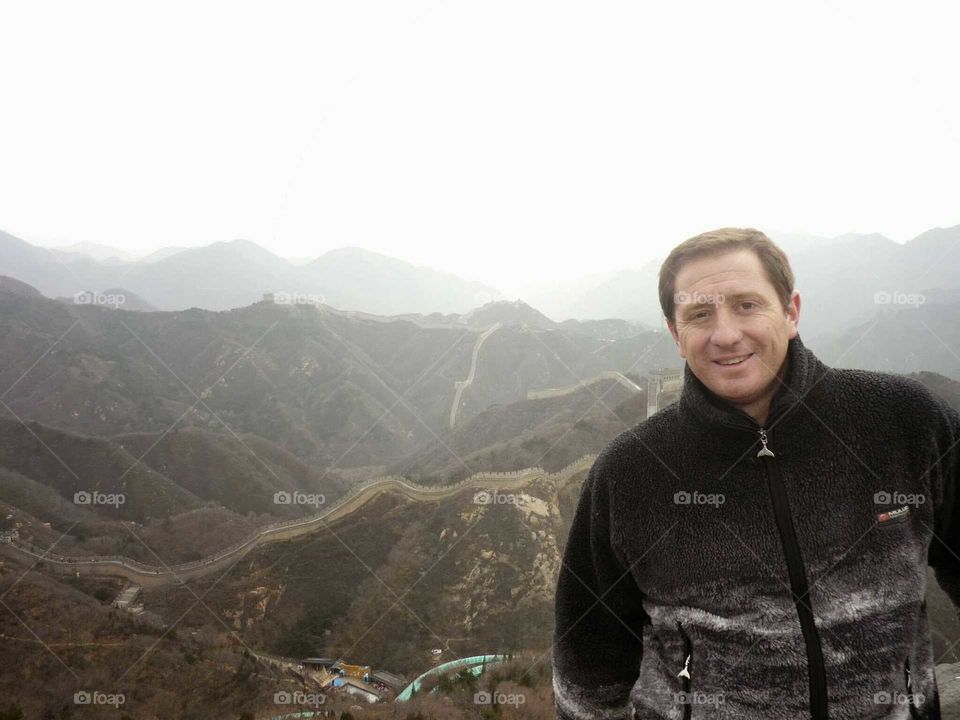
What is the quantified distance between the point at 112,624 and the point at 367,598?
1086 cm

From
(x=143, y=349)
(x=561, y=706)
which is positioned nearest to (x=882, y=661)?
(x=561, y=706)

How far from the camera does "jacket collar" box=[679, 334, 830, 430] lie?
2326 mm

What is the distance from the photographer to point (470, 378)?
79625 mm

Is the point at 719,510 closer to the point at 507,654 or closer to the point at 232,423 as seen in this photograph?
the point at 507,654
